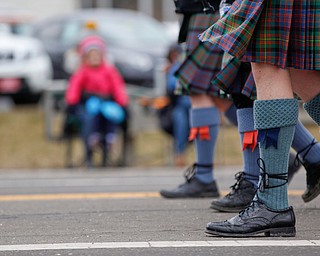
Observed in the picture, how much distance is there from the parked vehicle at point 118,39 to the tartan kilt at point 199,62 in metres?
10.8

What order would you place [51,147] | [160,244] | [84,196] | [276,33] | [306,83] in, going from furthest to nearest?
[51,147] < [84,196] < [306,83] < [276,33] < [160,244]

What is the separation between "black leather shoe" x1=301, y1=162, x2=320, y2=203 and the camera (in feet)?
18.9

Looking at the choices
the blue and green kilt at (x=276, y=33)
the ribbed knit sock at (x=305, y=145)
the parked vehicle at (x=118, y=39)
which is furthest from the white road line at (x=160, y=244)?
the parked vehicle at (x=118, y=39)

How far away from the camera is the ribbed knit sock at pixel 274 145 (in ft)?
15.4

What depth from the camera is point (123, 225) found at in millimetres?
5215

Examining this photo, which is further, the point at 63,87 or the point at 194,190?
the point at 63,87

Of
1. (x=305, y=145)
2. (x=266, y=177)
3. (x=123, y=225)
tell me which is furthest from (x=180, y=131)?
(x=266, y=177)

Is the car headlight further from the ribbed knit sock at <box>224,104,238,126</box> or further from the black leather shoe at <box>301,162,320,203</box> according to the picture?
the black leather shoe at <box>301,162,320,203</box>

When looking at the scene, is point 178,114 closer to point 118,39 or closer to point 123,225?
point 118,39

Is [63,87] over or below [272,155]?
below

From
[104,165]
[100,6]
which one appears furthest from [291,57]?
[100,6]

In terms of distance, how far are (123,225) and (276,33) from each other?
3.99ft

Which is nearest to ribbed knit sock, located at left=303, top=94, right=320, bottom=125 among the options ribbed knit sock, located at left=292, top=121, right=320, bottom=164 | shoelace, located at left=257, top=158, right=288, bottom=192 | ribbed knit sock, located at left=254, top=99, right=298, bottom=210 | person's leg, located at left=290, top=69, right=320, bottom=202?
person's leg, located at left=290, top=69, right=320, bottom=202

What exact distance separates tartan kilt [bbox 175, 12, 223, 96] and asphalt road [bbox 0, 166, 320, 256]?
66 centimetres
